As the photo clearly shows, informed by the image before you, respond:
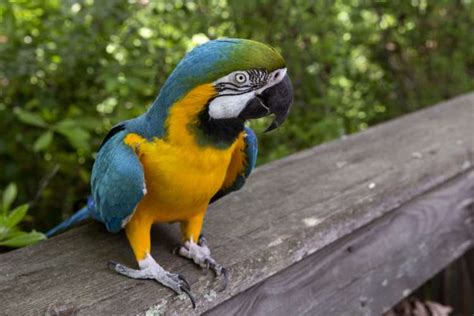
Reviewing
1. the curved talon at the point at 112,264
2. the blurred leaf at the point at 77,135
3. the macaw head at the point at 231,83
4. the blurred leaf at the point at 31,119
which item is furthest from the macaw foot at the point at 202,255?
the blurred leaf at the point at 31,119

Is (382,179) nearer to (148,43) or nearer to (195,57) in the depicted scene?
(195,57)

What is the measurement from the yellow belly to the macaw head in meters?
0.06

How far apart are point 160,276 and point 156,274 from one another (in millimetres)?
12

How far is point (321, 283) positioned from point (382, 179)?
0.36 meters

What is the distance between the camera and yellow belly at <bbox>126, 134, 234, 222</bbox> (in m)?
1.06

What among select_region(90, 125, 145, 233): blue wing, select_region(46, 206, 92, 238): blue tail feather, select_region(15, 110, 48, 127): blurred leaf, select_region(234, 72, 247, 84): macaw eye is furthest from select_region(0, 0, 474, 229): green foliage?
select_region(234, 72, 247, 84): macaw eye

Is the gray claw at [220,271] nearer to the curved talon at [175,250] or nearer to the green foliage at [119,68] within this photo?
the curved talon at [175,250]

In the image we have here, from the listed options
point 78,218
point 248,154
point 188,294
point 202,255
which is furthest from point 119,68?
point 188,294

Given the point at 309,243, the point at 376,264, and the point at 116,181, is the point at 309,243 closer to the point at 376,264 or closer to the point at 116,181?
the point at 376,264

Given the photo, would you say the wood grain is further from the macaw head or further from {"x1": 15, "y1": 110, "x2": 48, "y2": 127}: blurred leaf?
{"x1": 15, "y1": 110, "x2": 48, "y2": 127}: blurred leaf

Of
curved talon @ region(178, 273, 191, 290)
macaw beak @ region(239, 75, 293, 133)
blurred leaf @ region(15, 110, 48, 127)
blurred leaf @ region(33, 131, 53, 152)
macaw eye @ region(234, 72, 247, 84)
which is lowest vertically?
blurred leaf @ region(33, 131, 53, 152)

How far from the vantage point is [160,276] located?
3.43ft

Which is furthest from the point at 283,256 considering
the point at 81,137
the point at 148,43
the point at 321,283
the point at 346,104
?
the point at 346,104

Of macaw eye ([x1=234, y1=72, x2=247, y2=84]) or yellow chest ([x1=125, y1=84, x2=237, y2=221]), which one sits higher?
macaw eye ([x1=234, y1=72, x2=247, y2=84])
